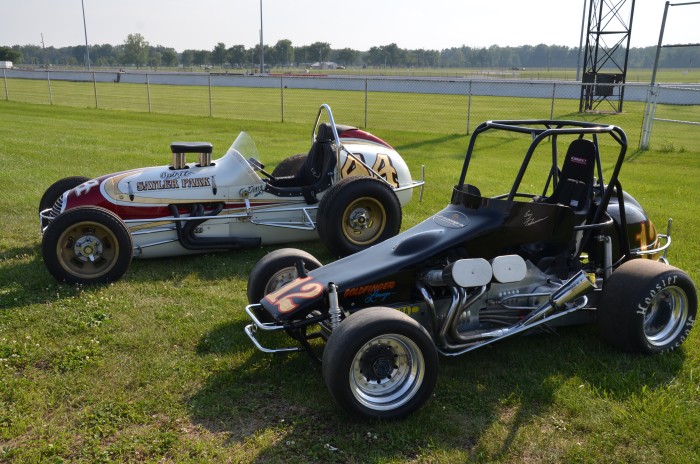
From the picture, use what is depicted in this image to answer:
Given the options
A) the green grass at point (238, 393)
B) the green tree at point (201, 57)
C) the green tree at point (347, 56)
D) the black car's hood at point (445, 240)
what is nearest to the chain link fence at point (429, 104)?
the black car's hood at point (445, 240)

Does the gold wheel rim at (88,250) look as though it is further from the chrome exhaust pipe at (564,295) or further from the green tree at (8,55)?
the green tree at (8,55)

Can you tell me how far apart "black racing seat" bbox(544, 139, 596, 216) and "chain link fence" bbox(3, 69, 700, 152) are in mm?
11702

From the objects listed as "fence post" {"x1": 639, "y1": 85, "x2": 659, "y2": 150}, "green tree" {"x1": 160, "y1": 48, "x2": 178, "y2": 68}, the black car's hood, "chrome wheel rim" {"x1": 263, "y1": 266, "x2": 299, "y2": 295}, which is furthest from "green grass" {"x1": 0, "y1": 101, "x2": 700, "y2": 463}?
"green tree" {"x1": 160, "y1": 48, "x2": 178, "y2": 68}

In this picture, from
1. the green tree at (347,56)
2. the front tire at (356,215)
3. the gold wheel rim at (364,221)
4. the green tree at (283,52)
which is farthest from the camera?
the green tree at (347,56)

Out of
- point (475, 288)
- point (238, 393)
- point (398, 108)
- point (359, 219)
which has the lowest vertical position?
point (398, 108)

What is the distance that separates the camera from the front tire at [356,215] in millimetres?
7121

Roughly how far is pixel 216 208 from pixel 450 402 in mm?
4072

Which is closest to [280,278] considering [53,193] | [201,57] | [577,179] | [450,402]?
[450,402]

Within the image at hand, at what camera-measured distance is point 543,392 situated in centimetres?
438

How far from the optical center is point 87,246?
20.7ft

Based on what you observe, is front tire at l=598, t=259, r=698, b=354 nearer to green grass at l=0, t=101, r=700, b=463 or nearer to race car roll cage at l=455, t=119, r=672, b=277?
green grass at l=0, t=101, r=700, b=463

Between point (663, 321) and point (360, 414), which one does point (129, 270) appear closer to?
point (360, 414)

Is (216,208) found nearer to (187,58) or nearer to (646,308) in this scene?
(646,308)

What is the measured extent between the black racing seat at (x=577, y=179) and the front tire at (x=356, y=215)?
2.29 m
